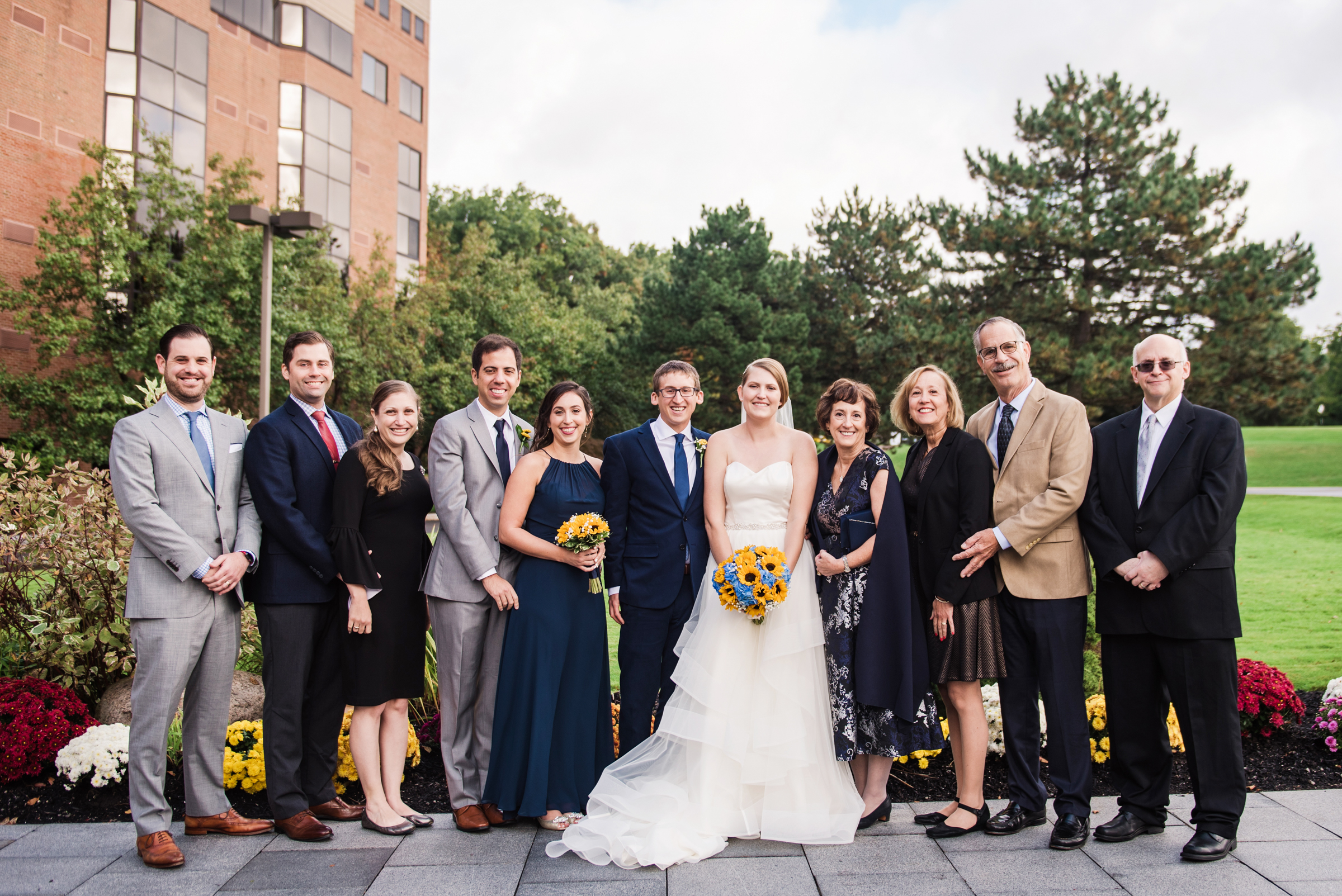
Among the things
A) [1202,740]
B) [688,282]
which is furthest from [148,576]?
[688,282]

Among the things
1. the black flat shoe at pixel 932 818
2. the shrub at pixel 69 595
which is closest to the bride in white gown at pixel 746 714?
the black flat shoe at pixel 932 818

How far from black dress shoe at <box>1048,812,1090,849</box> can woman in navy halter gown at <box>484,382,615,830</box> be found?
7.29 ft

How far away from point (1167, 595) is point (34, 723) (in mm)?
6290

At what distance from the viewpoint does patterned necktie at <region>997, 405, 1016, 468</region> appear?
4.52 metres

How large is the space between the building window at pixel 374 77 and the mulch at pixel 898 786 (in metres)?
30.4

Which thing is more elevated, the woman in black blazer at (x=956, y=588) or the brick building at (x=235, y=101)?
the brick building at (x=235, y=101)

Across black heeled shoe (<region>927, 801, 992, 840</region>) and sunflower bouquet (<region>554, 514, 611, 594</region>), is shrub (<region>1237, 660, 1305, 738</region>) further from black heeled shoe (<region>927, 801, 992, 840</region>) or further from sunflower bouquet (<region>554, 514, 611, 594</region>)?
sunflower bouquet (<region>554, 514, 611, 594</region>)

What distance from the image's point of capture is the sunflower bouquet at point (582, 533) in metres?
4.30

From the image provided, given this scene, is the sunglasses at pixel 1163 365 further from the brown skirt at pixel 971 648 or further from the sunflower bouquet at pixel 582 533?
the sunflower bouquet at pixel 582 533

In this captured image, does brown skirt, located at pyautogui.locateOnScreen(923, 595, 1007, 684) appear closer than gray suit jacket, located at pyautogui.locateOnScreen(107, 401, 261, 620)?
No

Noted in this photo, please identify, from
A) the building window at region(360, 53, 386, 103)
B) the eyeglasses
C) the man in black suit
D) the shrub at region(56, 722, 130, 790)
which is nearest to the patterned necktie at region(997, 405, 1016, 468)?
the eyeglasses

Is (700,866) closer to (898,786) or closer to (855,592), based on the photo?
(855,592)

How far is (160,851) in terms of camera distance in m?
3.90

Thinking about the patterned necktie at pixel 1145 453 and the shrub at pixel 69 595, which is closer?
the patterned necktie at pixel 1145 453
